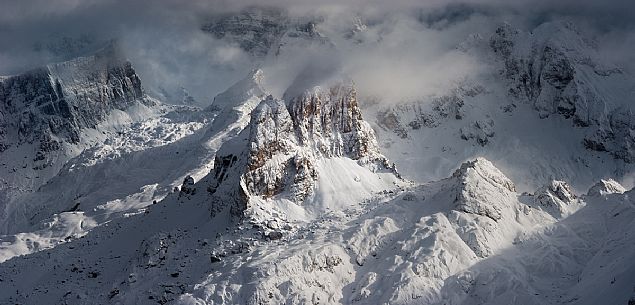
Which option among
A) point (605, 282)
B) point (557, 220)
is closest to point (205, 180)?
point (557, 220)

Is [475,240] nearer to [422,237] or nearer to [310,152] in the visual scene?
[422,237]

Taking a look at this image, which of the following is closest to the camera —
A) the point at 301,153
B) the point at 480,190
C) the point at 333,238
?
the point at 333,238

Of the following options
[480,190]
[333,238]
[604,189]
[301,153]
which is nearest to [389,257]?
[333,238]

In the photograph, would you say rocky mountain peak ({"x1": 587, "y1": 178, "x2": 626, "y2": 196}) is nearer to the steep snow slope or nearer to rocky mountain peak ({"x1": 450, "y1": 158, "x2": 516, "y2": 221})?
the steep snow slope

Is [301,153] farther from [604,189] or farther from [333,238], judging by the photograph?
[604,189]

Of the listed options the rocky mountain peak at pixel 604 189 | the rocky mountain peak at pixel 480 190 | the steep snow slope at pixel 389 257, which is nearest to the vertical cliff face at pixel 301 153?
the steep snow slope at pixel 389 257

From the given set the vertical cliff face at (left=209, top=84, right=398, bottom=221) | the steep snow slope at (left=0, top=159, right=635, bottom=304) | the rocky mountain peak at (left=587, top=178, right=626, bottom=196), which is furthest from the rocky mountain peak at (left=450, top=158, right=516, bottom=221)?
the vertical cliff face at (left=209, top=84, right=398, bottom=221)

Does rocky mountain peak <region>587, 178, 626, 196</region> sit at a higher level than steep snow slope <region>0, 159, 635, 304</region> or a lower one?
lower

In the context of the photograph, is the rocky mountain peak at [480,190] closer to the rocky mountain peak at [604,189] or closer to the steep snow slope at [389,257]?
the steep snow slope at [389,257]

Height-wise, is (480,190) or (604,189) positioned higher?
(480,190)

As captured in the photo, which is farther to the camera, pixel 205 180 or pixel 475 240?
pixel 205 180

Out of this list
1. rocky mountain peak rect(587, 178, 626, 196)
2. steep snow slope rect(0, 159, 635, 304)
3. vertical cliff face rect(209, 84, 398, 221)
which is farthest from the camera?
rocky mountain peak rect(587, 178, 626, 196)
